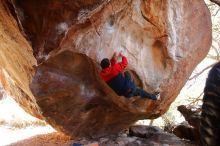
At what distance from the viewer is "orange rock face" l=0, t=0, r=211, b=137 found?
523 centimetres

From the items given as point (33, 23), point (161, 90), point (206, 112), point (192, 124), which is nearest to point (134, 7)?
point (161, 90)

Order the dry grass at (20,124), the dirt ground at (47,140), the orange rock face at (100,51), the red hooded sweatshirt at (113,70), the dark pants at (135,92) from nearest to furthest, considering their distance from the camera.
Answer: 1. the orange rock face at (100,51)
2. the red hooded sweatshirt at (113,70)
3. the dark pants at (135,92)
4. the dirt ground at (47,140)
5. the dry grass at (20,124)

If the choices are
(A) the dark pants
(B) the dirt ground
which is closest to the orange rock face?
(A) the dark pants

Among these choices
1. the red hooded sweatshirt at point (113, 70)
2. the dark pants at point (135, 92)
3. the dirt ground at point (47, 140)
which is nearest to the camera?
the red hooded sweatshirt at point (113, 70)

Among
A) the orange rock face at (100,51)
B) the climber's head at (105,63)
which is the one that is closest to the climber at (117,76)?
→ the climber's head at (105,63)

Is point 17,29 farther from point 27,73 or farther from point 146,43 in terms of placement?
point 146,43

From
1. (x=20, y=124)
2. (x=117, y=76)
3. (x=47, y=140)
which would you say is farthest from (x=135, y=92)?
(x=20, y=124)

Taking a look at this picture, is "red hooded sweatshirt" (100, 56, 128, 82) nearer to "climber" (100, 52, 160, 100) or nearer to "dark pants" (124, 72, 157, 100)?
"climber" (100, 52, 160, 100)

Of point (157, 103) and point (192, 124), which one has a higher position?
point (157, 103)

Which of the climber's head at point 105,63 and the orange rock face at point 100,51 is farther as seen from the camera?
the climber's head at point 105,63

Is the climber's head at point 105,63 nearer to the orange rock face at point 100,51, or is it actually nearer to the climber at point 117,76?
the climber at point 117,76

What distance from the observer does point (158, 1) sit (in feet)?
23.2

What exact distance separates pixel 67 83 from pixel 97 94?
92 centimetres

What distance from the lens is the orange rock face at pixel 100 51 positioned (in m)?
5.23
